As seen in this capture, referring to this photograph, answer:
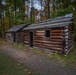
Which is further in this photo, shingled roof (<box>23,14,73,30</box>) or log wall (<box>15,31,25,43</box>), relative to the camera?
log wall (<box>15,31,25,43</box>)

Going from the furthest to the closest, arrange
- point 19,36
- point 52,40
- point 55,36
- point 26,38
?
point 19,36 → point 26,38 → point 52,40 → point 55,36

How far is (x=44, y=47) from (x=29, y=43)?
429 cm

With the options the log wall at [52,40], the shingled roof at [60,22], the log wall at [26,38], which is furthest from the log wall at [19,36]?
the shingled roof at [60,22]

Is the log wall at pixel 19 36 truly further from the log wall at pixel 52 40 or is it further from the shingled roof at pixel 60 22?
the shingled roof at pixel 60 22

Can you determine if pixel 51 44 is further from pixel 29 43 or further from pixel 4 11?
pixel 4 11

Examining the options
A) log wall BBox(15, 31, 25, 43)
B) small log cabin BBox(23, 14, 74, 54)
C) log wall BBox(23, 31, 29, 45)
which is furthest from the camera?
log wall BBox(15, 31, 25, 43)

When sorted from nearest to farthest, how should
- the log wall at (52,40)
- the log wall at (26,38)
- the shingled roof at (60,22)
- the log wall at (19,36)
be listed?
the log wall at (52,40), the shingled roof at (60,22), the log wall at (26,38), the log wall at (19,36)

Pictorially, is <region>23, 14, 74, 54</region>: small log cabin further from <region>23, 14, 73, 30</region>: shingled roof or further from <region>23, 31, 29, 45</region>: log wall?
<region>23, 31, 29, 45</region>: log wall

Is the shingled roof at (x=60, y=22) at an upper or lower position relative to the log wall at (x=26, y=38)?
upper

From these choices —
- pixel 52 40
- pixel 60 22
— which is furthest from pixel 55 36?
pixel 60 22

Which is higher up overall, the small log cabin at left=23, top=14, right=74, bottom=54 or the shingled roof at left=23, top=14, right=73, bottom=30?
the shingled roof at left=23, top=14, right=73, bottom=30

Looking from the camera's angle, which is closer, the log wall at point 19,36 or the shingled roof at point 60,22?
the shingled roof at point 60,22

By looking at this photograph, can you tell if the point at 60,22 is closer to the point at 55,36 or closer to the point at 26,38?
the point at 55,36

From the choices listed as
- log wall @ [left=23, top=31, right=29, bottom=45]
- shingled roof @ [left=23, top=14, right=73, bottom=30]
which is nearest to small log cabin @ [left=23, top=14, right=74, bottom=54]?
shingled roof @ [left=23, top=14, right=73, bottom=30]
